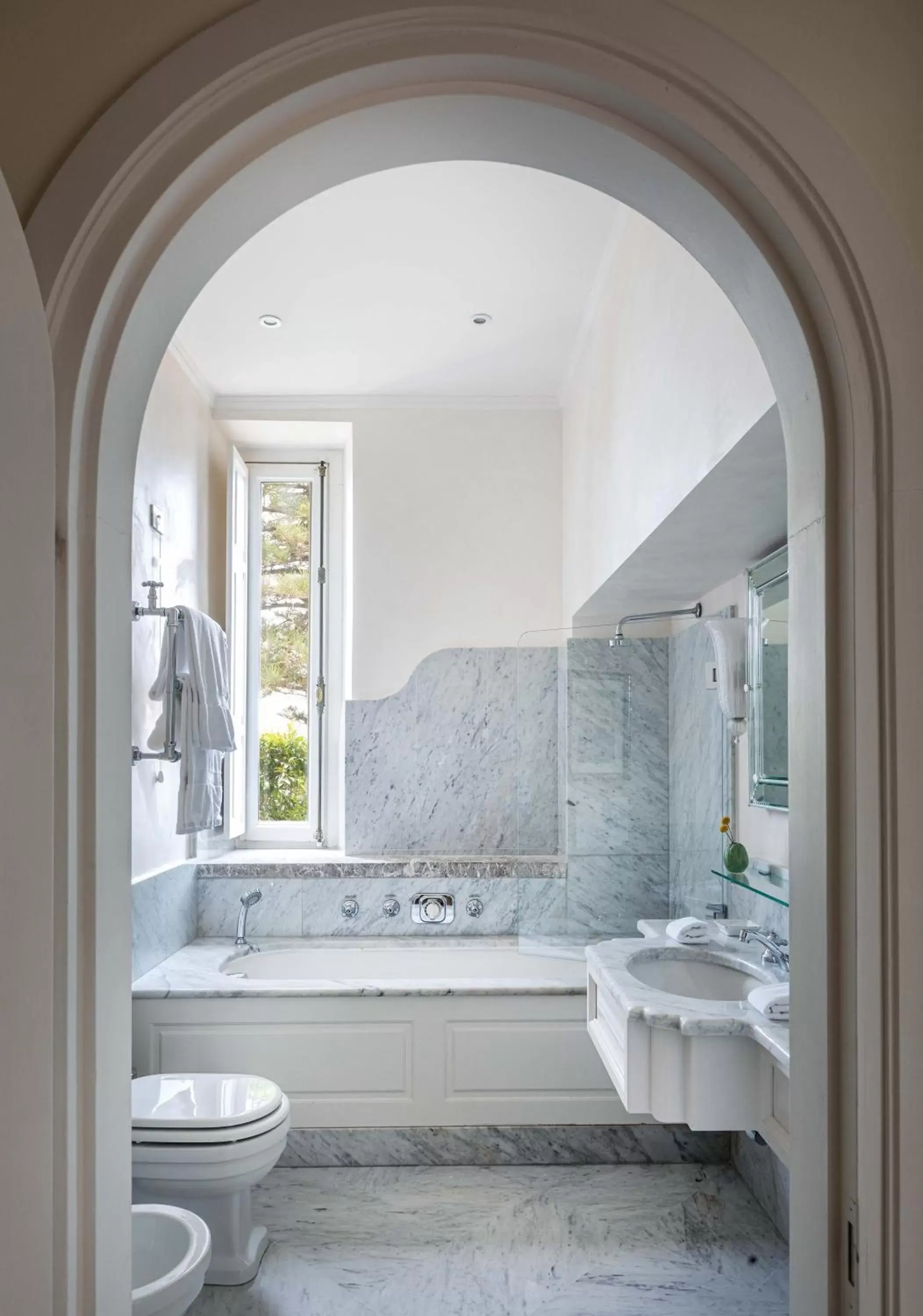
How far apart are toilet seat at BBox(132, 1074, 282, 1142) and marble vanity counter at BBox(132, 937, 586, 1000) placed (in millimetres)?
494

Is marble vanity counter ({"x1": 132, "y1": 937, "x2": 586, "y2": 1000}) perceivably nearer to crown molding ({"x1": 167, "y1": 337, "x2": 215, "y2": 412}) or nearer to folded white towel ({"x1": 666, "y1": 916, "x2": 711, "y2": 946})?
folded white towel ({"x1": 666, "y1": 916, "x2": 711, "y2": 946})

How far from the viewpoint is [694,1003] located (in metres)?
2.21

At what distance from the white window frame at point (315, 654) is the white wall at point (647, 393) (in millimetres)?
1213

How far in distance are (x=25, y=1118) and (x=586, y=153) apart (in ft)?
3.52

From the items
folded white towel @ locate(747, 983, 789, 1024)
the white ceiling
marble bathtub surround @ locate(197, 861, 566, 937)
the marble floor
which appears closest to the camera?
folded white towel @ locate(747, 983, 789, 1024)

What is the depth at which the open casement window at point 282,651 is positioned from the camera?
15.0ft

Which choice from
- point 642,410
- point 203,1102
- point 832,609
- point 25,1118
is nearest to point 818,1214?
point 832,609

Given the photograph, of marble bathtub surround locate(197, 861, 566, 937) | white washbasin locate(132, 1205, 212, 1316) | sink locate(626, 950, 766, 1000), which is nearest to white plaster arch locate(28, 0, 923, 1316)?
white washbasin locate(132, 1205, 212, 1316)

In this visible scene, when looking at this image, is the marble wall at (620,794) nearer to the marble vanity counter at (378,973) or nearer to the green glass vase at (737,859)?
the marble vanity counter at (378,973)

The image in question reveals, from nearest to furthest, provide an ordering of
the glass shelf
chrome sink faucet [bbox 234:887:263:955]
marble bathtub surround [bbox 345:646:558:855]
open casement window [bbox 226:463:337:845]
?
the glass shelf, chrome sink faucet [bbox 234:887:263:955], marble bathtub surround [bbox 345:646:558:855], open casement window [bbox 226:463:337:845]

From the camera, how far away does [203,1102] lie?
2.68 m

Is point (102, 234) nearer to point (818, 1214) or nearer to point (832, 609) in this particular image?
point (832, 609)

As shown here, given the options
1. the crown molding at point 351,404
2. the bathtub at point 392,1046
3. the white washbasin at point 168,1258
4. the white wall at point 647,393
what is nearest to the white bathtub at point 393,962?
the bathtub at point 392,1046

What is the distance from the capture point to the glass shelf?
269cm
